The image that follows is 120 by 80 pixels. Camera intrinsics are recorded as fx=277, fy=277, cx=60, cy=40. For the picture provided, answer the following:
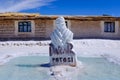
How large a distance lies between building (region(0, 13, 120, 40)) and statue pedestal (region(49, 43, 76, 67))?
Answer: 1316 cm

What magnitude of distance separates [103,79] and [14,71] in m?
3.94

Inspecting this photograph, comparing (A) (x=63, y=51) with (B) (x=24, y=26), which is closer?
(A) (x=63, y=51)

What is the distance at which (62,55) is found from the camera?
12734mm

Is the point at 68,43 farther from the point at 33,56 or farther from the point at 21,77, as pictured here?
the point at 33,56

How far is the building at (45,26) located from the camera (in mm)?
26016

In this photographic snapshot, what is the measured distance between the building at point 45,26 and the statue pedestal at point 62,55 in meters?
13.2

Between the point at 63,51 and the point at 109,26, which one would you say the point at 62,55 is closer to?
the point at 63,51

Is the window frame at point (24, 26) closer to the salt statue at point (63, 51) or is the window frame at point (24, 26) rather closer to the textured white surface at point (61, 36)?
the textured white surface at point (61, 36)

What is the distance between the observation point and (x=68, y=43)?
12688 mm

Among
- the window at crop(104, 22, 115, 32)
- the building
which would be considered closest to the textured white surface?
the building

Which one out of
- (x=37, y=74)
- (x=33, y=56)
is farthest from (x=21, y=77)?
(x=33, y=56)

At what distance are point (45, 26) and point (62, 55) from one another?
13.7 metres

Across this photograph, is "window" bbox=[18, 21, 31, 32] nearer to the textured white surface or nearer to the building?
the building

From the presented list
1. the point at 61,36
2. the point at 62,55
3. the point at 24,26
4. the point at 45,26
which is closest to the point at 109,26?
the point at 45,26
